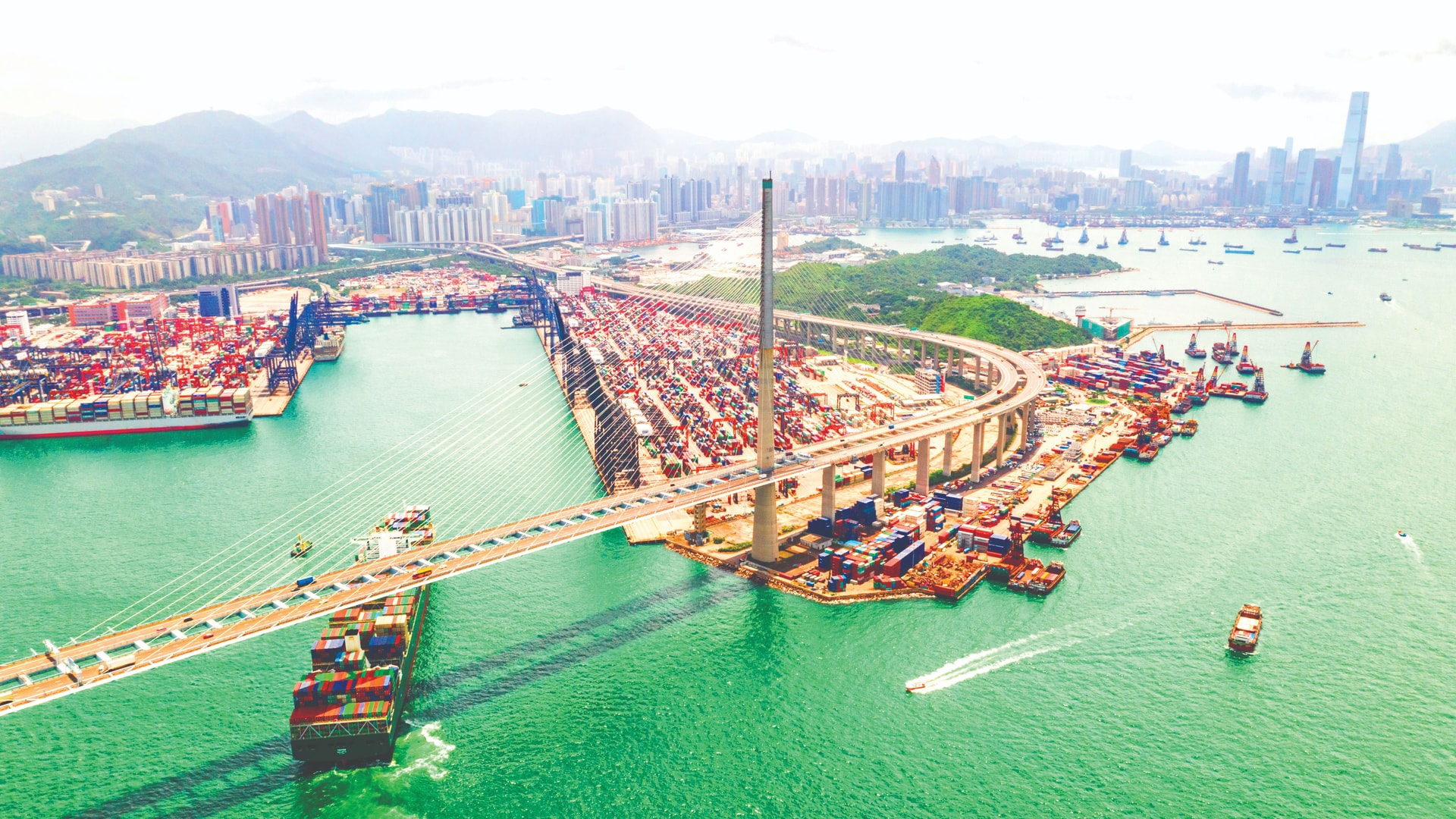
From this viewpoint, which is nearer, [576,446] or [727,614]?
[727,614]

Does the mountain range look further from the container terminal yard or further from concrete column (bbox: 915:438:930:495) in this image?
concrete column (bbox: 915:438:930:495)

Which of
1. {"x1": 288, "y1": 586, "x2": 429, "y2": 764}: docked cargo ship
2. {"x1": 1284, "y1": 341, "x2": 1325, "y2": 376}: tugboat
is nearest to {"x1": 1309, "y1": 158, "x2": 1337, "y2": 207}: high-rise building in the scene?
{"x1": 1284, "y1": 341, "x2": 1325, "y2": 376}: tugboat

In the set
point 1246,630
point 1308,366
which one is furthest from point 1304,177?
point 1246,630

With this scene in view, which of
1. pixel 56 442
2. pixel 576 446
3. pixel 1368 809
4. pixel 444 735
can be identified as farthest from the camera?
pixel 56 442

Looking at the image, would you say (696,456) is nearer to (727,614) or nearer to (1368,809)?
(727,614)

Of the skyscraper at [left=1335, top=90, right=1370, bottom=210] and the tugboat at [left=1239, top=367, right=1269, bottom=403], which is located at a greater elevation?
the skyscraper at [left=1335, top=90, right=1370, bottom=210]

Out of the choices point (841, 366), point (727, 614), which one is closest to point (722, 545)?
point (727, 614)
